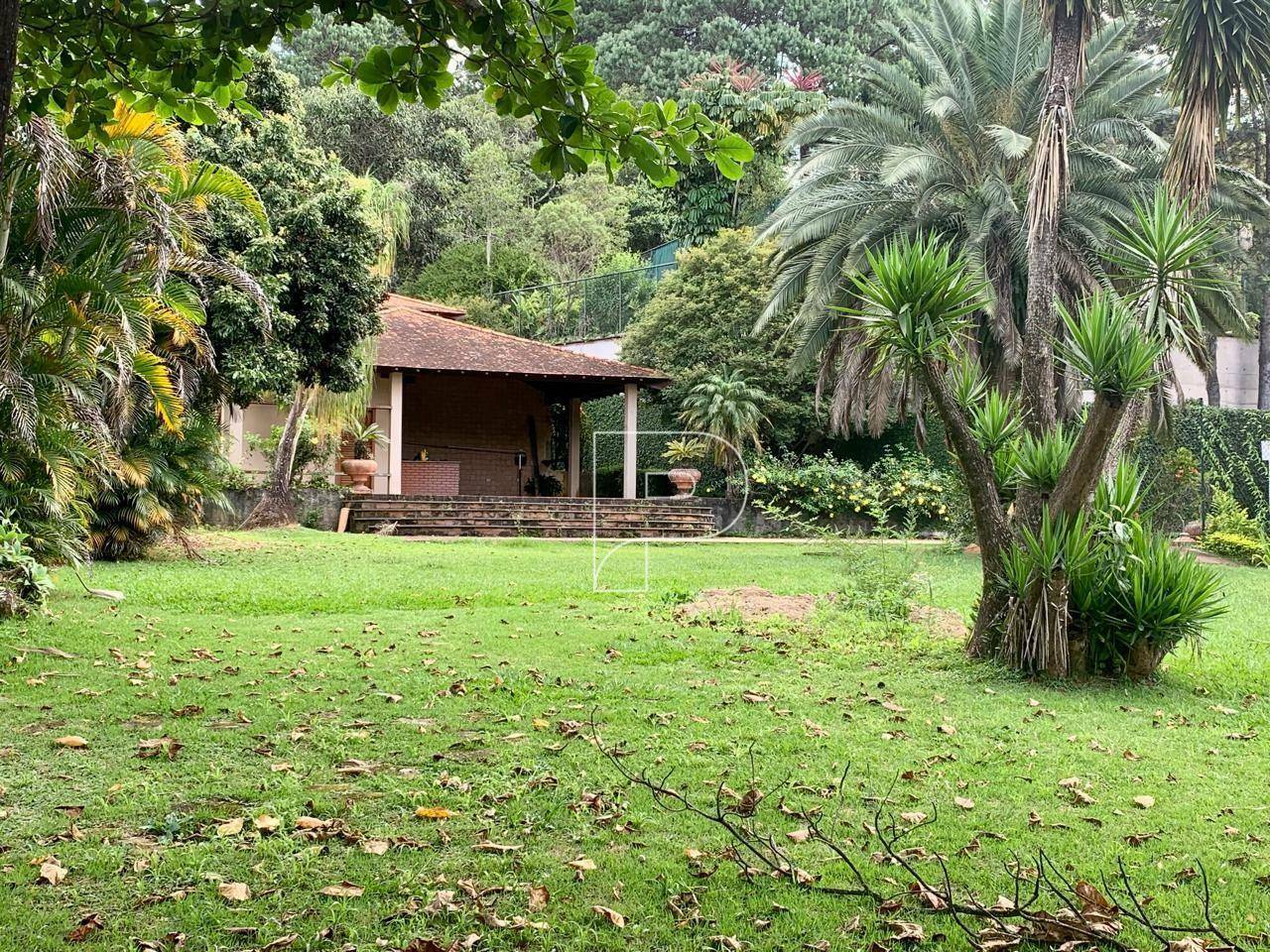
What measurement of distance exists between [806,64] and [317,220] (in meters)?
31.7

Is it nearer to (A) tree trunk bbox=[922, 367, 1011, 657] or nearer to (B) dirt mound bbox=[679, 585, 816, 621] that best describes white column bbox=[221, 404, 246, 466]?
(B) dirt mound bbox=[679, 585, 816, 621]

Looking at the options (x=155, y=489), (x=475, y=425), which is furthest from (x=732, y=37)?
(x=155, y=489)

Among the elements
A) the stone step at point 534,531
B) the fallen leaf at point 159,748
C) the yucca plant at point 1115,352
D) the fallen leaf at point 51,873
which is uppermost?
the yucca plant at point 1115,352

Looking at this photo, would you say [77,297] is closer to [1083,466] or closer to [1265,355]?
[1083,466]

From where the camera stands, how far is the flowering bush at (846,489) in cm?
2381

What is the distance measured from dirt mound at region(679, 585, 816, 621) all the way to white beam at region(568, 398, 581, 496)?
1668 centimetres

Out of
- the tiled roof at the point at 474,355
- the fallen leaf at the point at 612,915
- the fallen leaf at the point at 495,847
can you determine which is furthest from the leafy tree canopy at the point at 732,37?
the fallen leaf at the point at 612,915

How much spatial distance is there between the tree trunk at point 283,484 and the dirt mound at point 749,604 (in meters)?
11.5

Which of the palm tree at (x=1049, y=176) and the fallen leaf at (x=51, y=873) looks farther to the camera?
the palm tree at (x=1049, y=176)

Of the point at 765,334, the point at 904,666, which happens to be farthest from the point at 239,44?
the point at 765,334

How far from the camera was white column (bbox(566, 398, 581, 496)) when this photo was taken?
→ 2895 centimetres

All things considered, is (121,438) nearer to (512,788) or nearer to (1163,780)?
(512,788)

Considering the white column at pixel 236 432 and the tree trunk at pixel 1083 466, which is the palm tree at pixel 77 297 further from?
the white column at pixel 236 432

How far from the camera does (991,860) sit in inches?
155
